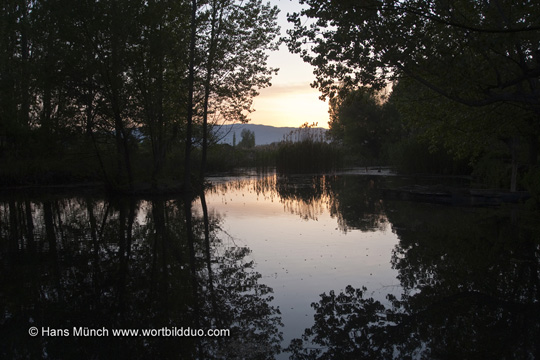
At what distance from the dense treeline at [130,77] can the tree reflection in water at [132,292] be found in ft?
28.8

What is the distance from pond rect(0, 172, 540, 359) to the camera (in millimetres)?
4102

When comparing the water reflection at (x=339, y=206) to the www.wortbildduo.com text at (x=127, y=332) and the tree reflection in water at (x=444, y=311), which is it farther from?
the www.wortbildduo.com text at (x=127, y=332)

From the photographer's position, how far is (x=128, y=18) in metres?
16.7

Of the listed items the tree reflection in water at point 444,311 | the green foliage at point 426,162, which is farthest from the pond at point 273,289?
the green foliage at point 426,162

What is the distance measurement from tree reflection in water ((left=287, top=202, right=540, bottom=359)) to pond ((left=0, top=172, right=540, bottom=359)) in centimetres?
2

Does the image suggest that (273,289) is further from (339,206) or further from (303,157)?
(303,157)

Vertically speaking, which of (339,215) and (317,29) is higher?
(317,29)

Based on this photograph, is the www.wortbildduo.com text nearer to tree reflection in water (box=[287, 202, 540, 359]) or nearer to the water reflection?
tree reflection in water (box=[287, 202, 540, 359])

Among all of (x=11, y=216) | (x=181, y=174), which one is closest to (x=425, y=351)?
(x=11, y=216)

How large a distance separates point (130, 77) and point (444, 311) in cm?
1710

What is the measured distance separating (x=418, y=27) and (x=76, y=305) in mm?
9931

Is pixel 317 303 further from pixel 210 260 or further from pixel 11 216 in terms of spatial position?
pixel 11 216

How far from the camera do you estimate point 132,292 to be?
222 inches

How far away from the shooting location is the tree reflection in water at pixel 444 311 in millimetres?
3965
